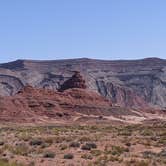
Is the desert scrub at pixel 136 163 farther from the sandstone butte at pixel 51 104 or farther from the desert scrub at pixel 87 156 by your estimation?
the sandstone butte at pixel 51 104

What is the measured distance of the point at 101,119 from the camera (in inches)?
4365

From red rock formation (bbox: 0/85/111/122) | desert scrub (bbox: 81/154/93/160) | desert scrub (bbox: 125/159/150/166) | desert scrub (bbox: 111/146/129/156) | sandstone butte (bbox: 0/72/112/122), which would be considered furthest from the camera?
sandstone butte (bbox: 0/72/112/122)

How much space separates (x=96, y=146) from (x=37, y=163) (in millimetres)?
9554

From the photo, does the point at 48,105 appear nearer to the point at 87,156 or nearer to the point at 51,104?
the point at 51,104

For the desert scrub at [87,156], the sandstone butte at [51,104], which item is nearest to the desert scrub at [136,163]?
the desert scrub at [87,156]

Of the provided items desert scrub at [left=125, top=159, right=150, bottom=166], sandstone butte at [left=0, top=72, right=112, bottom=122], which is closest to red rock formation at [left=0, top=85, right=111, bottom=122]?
sandstone butte at [left=0, top=72, right=112, bottom=122]

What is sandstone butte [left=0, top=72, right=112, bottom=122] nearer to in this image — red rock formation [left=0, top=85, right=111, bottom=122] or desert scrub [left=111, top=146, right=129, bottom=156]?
red rock formation [left=0, top=85, right=111, bottom=122]

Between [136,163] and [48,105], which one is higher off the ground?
[136,163]

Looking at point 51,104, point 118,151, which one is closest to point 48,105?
point 51,104

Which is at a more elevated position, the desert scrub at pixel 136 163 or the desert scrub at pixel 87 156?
the desert scrub at pixel 136 163

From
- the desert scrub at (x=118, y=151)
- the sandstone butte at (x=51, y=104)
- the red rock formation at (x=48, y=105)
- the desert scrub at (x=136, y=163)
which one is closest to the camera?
the desert scrub at (x=136, y=163)

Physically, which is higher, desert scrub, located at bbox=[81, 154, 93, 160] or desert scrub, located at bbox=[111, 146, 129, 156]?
desert scrub, located at bbox=[81, 154, 93, 160]

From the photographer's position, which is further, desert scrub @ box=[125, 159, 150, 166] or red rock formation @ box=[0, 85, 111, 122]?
red rock formation @ box=[0, 85, 111, 122]

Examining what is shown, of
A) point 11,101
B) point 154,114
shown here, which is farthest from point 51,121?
point 154,114
